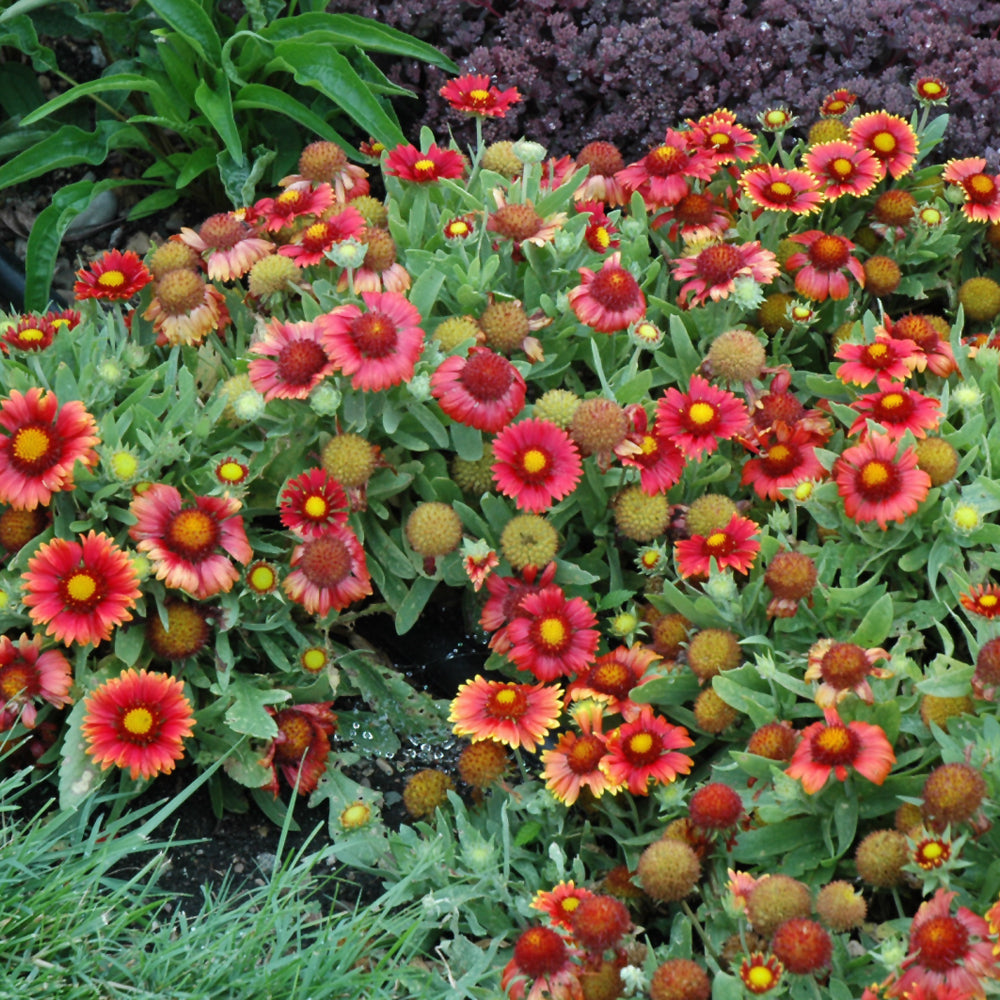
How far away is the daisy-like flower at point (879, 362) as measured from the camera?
2.21 m

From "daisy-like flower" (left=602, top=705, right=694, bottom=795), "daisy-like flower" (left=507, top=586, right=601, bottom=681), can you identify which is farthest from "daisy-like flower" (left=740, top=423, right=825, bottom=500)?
"daisy-like flower" (left=602, top=705, right=694, bottom=795)

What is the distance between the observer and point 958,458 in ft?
7.03

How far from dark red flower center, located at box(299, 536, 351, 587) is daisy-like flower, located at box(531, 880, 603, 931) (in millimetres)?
608

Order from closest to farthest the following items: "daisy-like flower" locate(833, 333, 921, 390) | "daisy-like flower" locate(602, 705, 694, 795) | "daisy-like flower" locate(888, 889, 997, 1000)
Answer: "daisy-like flower" locate(888, 889, 997, 1000) → "daisy-like flower" locate(602, 705, 694, 795) → "daisy-like flower" locate(833, 333, 921, 390)

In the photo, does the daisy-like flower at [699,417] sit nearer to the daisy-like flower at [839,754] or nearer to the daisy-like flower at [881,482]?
the daisy-like flower at [881,482]

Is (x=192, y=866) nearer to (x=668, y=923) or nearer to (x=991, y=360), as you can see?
(x=668, y=923)

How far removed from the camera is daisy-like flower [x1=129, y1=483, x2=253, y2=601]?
6.64 feet

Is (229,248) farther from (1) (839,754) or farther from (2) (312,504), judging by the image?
(1) (839,754)

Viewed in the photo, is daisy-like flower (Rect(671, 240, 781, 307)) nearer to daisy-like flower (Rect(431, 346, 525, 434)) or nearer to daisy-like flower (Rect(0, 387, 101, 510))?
daisy-like flower (Rect(431, 346, 525, 434))

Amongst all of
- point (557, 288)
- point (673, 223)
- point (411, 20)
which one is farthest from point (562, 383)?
point (411, 20)

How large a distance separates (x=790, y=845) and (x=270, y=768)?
0.84 metres

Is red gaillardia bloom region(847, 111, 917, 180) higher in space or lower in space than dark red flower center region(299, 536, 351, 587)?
higher

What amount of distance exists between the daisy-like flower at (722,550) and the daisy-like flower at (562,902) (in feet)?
1.81

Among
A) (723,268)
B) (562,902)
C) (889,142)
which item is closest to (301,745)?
(562,902)
